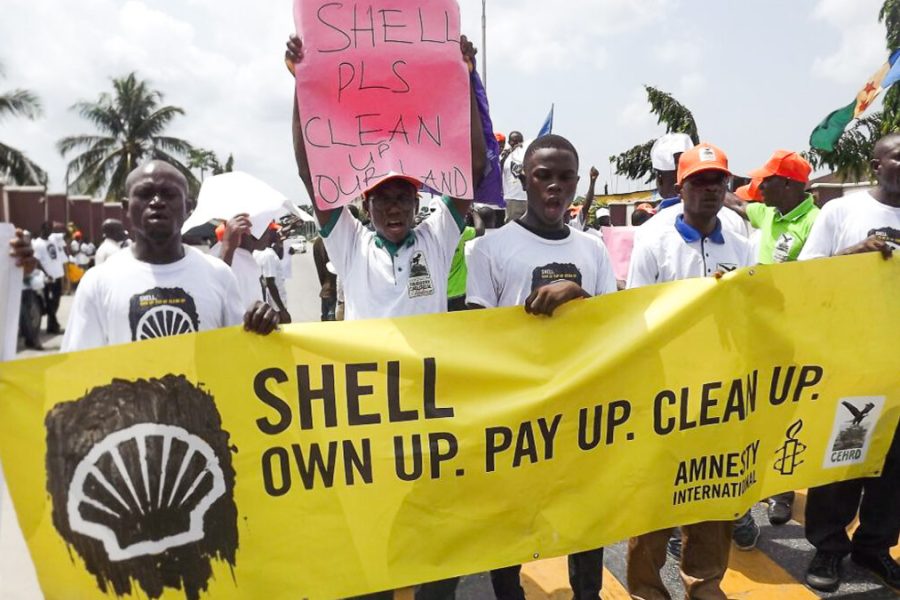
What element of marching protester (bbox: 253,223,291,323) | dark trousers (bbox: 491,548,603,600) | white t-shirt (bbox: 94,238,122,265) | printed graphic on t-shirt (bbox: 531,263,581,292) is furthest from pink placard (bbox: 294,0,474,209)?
white t-shirt (bbox: 94,238,122,265)

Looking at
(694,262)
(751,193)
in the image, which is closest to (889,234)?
(694,262)

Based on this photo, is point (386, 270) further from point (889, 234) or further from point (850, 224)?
point (889, 234)

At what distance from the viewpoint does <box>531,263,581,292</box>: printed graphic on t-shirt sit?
2.89 metres

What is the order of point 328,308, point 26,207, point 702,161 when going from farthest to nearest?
point 26,207, point 328,308, point 702,161

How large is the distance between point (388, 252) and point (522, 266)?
540mm

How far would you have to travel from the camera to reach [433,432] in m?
2.63

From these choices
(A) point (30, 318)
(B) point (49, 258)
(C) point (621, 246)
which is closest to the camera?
(C) point (621, 246)

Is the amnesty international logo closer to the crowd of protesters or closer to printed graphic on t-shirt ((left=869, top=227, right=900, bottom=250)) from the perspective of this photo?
the crowd of protesters

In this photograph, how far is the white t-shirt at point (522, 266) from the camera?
2898mm

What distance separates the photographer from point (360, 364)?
2.59m

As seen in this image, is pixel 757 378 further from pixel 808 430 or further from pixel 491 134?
pixel 491 134

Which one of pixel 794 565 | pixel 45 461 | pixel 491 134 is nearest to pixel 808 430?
pixel 794 565

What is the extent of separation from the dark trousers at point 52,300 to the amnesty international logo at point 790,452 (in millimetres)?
12333

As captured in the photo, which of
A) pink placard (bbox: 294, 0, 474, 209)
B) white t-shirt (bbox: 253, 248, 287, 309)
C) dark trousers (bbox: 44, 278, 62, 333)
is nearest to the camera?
pink placard (bbox: 294, 0, 474, 209)
